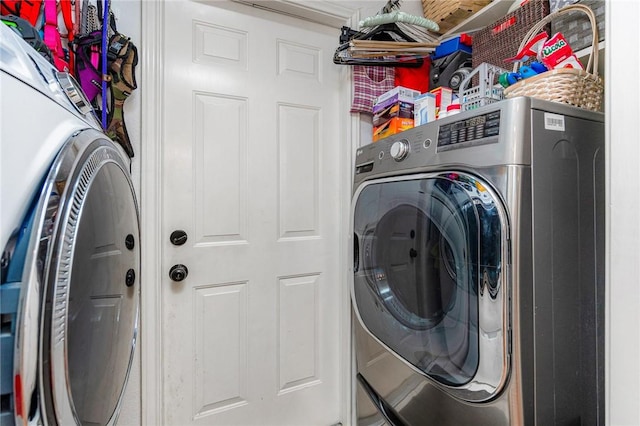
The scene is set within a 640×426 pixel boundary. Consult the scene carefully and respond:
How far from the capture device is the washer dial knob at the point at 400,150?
0.91 meters

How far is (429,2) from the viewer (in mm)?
1491

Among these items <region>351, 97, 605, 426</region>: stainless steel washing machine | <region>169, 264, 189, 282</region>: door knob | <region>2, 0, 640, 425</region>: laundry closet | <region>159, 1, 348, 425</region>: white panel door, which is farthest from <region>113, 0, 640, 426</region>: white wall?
<region>169, 264, 189, 282</region>: door knob

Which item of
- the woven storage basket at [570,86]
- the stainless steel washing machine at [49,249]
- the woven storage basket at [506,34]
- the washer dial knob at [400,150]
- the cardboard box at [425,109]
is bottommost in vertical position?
the stainless steel washing machine at [49,249]

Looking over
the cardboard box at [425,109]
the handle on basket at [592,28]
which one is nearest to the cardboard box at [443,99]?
the cardboard box at [425,109]

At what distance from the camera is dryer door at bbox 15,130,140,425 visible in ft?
1.16

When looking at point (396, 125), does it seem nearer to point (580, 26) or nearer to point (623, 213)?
point (580, 26)

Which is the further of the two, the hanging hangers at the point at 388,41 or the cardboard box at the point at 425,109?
the hanging hangers at the point at 388,41

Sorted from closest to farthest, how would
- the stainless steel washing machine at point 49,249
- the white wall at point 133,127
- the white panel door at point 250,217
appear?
the stainless steel washing machine at point 49,249 < the white wall at point 133,127 < the white panel door at point 250,217

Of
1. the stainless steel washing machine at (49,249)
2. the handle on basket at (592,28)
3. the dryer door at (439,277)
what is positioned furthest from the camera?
the handle on basket at (592,28)

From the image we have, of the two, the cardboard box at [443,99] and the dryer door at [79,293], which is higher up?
the cardboard box at [443,99]

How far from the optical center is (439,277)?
Answer: 827mm

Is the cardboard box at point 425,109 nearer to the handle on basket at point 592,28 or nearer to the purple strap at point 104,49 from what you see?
the handle on basket at point 592,28

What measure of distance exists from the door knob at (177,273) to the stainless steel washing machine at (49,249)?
59 cm

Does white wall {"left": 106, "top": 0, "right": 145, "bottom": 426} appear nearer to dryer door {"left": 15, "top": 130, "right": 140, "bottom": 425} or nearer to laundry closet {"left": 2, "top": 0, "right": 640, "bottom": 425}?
laundry closet {"left": 2, "top": 0, "right": 640, "bottom": 425}
